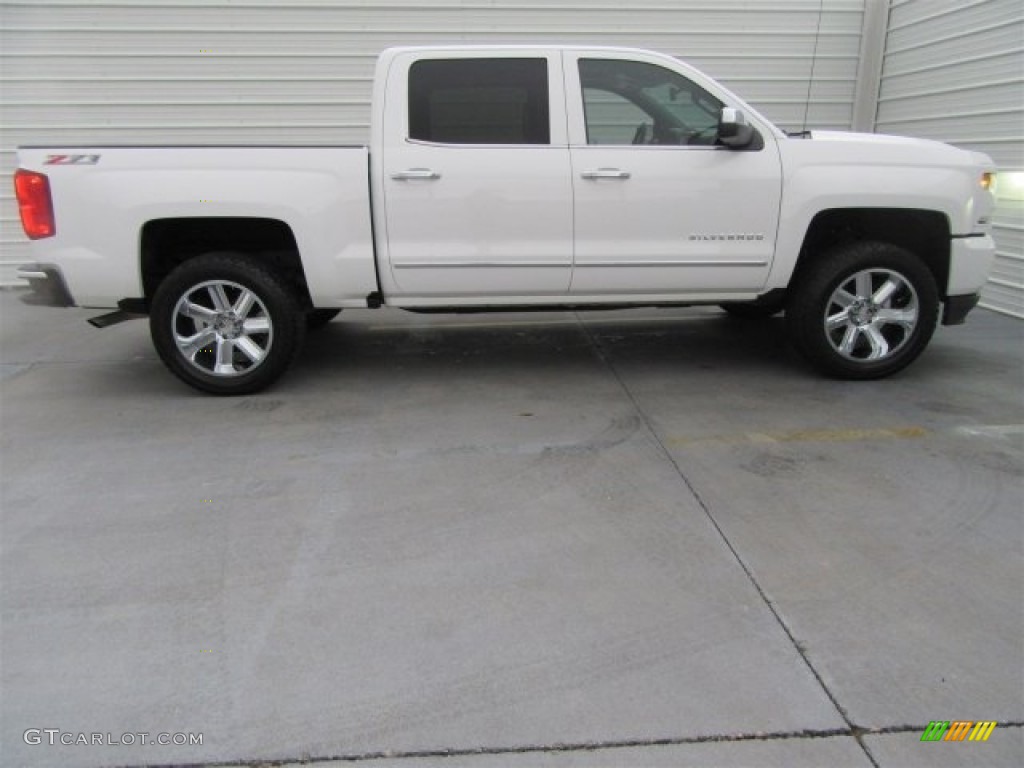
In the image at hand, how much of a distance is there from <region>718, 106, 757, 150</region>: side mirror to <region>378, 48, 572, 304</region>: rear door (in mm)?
927

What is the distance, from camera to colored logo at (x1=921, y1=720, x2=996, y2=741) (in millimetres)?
2223

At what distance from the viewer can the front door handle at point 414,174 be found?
183 inches

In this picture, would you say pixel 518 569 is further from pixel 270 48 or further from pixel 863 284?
pixel 270 48

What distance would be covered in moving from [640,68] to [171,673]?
420 centimetres

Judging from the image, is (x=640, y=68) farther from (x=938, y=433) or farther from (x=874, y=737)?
(x=874, y=737)

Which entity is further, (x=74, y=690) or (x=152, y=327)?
(x=152, y=327)

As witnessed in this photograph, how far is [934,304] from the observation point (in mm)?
5078

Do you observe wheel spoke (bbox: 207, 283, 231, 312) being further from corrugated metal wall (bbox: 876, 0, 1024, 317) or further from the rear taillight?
corrugated metal wall (bbox: 876, 0, 1024, 317)

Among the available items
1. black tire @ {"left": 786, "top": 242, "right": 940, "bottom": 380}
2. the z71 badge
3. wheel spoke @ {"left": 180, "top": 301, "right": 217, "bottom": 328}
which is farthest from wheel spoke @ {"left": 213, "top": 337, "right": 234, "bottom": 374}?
black tire @ {"left": 786, "top": 242, "right": 940, "bottom": 380}

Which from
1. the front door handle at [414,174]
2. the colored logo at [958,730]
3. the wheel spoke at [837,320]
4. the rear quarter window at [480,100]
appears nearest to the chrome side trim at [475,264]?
the front door handle at [414,174]

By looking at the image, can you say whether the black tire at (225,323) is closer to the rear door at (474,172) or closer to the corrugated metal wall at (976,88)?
the rear door at (474,172)

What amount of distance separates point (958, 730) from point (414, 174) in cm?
376

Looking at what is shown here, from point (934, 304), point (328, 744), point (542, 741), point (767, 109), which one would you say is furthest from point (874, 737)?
point (767, 109)
